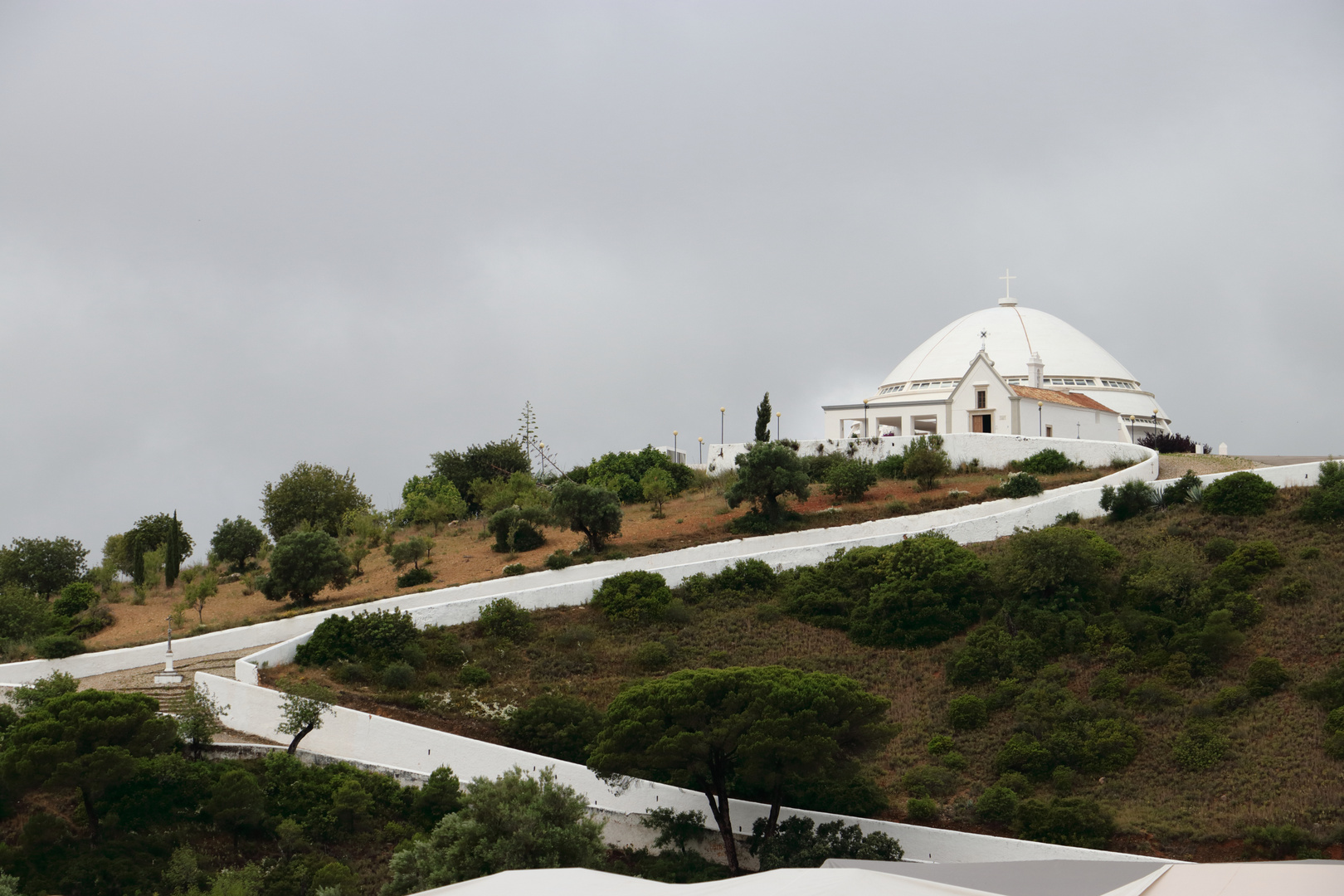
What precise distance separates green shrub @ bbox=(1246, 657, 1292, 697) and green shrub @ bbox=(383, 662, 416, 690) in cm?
1740

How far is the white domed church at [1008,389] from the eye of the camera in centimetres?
4600

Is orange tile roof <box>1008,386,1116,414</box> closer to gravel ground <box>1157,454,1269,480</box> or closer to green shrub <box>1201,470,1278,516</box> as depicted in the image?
gravel ground <box>1157,454,1269,480</box>

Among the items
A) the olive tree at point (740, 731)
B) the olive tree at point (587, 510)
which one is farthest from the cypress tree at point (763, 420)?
the olive tree at point (740, 731)

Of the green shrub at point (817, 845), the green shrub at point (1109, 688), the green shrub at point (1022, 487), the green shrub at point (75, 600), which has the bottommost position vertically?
the green shrub at point (817, 845)

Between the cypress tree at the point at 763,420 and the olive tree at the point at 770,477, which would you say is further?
the cypress tree at the point at 763,420

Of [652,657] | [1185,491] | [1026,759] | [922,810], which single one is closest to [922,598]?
[1026,759]

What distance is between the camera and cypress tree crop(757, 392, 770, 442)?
48.2 metres

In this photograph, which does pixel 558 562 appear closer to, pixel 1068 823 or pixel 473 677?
pixel 473 677

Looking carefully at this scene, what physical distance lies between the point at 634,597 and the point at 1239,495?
53.8 feet

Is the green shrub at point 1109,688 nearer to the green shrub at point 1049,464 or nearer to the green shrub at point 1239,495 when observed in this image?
the green shrub at point 1239,495

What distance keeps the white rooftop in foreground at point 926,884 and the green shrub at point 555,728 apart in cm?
1233

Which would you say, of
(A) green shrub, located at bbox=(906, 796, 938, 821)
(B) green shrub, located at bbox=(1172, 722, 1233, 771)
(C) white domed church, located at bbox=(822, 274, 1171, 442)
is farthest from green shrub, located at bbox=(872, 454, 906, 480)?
(A) green shrub, located at bbox=(906, 796, 938, 821)

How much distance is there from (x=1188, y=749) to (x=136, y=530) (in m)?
39.7

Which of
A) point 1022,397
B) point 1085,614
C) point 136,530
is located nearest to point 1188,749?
point 1085,614
